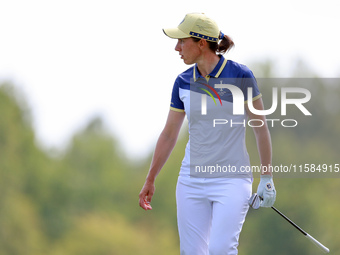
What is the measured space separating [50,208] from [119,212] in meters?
4.35

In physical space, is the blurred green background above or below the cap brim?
below

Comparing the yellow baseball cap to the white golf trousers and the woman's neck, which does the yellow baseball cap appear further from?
the white golf trousers

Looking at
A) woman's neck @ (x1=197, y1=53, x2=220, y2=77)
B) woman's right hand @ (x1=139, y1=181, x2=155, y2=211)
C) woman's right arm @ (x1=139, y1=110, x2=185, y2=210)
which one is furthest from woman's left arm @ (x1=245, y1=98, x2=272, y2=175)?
woman's right hand @ (x1=139, y1=181, x2=155, y2=211)

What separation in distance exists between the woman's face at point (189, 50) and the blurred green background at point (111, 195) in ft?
66.8

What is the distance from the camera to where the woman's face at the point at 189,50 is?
4.42 meters

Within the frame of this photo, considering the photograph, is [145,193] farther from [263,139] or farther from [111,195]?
[111,195]

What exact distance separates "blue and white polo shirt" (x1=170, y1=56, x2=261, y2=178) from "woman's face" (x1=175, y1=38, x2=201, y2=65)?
151mm

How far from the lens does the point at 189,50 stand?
442cm

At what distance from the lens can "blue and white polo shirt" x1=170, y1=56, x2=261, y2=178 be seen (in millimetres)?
4312

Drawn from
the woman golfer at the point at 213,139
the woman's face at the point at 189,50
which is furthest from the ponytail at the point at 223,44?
the woman's face at the point at 189,50

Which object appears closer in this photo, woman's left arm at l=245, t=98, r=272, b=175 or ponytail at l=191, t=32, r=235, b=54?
woman's left arm at l=245, t=98, r=272, b=175

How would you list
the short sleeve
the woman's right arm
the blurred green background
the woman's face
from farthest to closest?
the blurred green background < the woman's right arm < the short sleeve < the woman's face

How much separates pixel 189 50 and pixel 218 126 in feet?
1.67

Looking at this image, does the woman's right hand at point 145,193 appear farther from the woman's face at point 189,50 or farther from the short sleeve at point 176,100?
the woman's face at point 189,50
